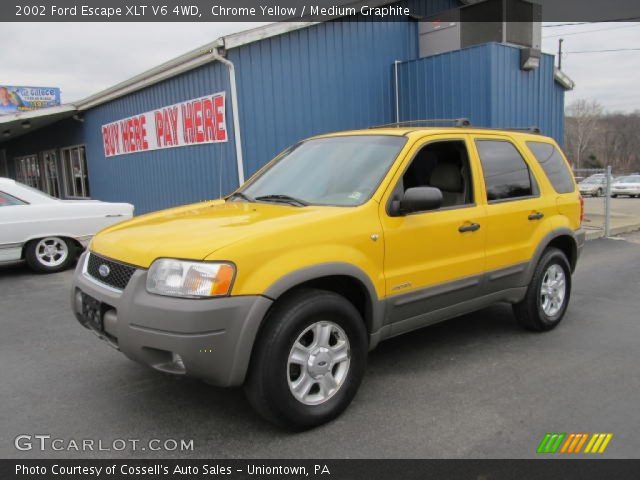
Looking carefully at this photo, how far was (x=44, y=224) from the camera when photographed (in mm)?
8414

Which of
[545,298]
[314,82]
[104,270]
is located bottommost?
[545,298]

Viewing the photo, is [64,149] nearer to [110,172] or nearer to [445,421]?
[110,172]

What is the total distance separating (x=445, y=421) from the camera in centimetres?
340

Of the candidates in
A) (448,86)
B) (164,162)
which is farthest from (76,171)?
(448,86)

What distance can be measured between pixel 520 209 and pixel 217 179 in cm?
775

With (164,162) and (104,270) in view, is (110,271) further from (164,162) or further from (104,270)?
(164,162)

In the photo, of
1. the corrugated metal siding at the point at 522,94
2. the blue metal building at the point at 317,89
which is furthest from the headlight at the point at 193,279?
the corrugated metal siding at the point at 522,94

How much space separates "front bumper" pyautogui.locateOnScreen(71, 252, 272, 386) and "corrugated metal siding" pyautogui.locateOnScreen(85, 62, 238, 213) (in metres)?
7.92

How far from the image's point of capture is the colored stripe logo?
10.1 ft

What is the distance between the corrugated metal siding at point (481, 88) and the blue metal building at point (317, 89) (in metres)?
0.02

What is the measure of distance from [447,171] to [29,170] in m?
23.9

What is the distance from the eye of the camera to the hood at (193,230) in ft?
10.1
